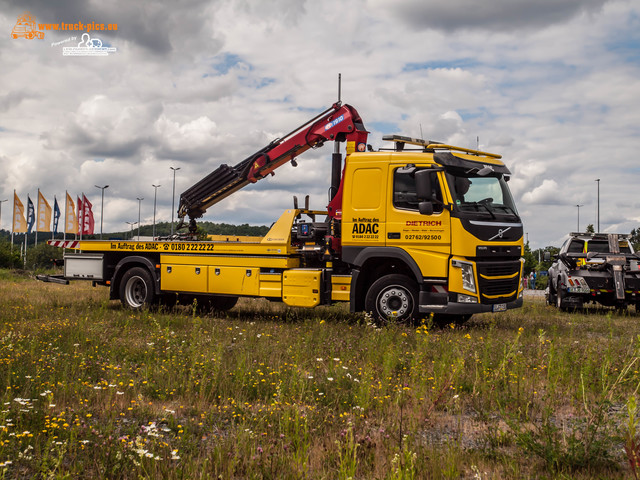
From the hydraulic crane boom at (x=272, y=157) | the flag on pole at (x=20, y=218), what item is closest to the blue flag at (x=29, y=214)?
the flag on pole at (x=20, y=218)

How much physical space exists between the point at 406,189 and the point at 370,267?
5.09ft

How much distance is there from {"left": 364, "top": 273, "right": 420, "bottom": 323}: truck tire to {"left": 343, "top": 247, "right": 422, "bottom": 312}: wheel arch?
0.73 ft

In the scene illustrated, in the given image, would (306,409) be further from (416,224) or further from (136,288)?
(136,288)

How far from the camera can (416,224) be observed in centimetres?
951

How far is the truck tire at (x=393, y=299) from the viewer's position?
960cm

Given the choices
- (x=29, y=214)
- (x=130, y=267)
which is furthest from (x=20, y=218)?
(x=130, y=267)

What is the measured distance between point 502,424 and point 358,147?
705cm

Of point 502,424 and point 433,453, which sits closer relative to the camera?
point 433,453

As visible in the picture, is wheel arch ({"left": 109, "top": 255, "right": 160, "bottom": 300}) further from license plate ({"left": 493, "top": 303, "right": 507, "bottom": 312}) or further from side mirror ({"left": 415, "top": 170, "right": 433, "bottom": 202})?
license plate ({"left": 493, "top": 303, "right": 507, "bottom": 312})

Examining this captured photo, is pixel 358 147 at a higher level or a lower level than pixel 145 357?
higher

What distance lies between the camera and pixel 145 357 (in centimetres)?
688

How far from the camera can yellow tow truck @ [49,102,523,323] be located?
931cm

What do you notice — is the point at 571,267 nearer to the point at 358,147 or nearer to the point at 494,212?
the point at 494,212

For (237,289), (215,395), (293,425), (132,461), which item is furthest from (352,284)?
(132,461)
